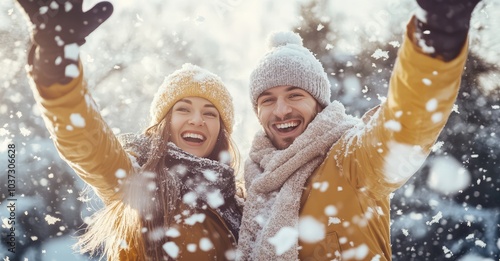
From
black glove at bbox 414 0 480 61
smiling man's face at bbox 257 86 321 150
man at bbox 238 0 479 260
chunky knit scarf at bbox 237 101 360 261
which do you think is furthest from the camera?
smiling man's face at bbox 257 86 321 150

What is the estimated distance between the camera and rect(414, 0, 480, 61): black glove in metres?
1.69

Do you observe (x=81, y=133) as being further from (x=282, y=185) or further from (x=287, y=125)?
(x=287, y=125)

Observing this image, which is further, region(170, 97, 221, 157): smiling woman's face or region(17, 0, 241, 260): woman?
region(170, 97, 221, 157): smiling woman's face

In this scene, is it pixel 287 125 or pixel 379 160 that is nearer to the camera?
pixel 379 160

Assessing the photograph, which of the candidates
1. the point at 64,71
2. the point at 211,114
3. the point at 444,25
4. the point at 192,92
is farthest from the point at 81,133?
the point at 444,25

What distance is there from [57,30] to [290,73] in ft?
5.72

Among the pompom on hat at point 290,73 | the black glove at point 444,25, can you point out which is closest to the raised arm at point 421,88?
the black glove at point 444,25

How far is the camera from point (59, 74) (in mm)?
2078

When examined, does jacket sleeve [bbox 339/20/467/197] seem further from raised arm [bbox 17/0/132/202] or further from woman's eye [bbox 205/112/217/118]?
woman's eye [bbox 205/112/217/118]

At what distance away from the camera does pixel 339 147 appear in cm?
270

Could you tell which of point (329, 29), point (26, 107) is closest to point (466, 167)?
point (329, 29)

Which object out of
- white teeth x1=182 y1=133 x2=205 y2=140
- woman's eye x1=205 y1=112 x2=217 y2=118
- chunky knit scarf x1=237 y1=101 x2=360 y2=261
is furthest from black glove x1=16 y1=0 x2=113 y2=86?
woman's eye x1=205 y1=112 x2=217 y2=118

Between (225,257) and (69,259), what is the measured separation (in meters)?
8.53

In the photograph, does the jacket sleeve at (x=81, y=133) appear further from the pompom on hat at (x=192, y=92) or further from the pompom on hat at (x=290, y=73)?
the pompom on hat at (x=290, y=73)
